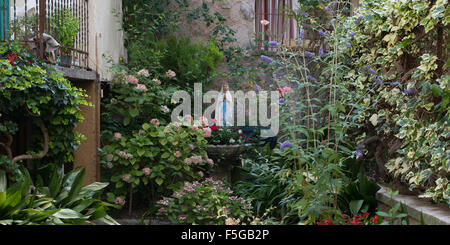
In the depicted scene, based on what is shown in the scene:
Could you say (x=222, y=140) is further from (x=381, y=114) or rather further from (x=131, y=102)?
(x=381, y=114)

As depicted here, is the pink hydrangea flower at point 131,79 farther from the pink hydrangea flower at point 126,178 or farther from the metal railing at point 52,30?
the pink hydrangea flower at point 126,178

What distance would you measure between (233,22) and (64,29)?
12.6 ft

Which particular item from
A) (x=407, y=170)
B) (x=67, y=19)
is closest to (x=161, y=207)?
(x=67, y=19)

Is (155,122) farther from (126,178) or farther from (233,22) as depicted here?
(233,22)

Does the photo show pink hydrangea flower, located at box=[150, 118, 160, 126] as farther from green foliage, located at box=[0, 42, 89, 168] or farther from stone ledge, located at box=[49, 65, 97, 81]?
green foliage, located at box=[0, 42, 89, 168]

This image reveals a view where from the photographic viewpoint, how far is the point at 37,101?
4344mm

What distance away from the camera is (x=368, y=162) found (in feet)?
18.1

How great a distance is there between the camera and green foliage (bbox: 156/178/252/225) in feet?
17.5

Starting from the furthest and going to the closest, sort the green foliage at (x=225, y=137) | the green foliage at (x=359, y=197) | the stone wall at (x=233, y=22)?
1. the stone wall at (x=233, y=22)
2. the green foliage at (x=225, y=137)
3. the green foliage at (x=359, y=197)

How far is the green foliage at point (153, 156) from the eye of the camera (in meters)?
6.16

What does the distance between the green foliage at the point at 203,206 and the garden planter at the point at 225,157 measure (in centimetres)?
120

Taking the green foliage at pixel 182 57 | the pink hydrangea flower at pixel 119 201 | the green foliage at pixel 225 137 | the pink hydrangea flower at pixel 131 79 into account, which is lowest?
the pink hydrangea flower at pixel 119 201

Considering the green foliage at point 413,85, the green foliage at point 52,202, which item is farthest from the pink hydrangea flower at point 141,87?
the green foliage at point 413,85

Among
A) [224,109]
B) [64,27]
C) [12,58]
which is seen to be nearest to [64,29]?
[64,27]
